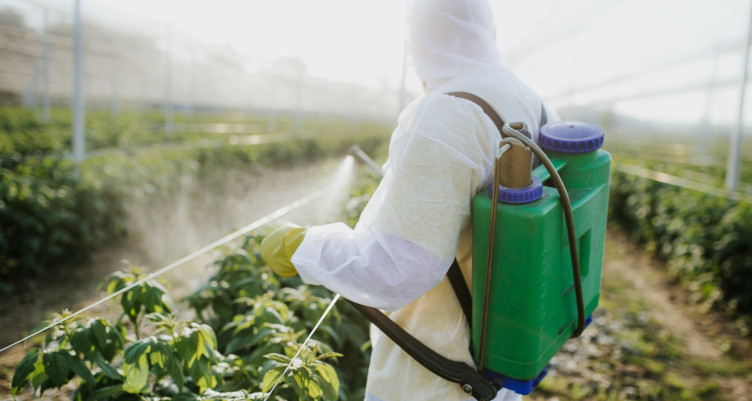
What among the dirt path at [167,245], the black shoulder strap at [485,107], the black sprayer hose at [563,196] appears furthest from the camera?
the dirt path at [167,245]

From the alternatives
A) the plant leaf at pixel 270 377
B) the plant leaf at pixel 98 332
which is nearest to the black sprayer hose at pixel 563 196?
the plant leaf at pixel 270 377

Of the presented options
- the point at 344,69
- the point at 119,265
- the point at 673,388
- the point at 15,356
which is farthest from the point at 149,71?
the point at 673,388

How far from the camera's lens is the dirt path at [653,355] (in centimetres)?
312

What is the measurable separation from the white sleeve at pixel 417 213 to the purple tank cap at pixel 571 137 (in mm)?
242

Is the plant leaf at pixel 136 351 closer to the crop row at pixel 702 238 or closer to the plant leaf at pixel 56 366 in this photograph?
the plant leaf at pixel 56 366

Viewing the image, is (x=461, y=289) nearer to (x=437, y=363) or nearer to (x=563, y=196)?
(x=437, y=363)

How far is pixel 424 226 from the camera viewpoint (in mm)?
1064

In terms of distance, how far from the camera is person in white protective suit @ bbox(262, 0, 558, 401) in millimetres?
1071

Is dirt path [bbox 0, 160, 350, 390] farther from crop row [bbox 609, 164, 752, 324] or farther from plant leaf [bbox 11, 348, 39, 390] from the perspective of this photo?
crop row [bbox 609, 164, 752, 324]

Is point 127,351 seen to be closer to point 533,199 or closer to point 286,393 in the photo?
point 286,393

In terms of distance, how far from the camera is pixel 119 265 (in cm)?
485

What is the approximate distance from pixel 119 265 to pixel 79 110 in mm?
1806

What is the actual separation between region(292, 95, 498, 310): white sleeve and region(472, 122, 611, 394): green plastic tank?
76mm

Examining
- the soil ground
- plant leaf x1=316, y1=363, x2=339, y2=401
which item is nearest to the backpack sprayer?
plant leaf x1=316, y1=363, x2=339, y2=401
